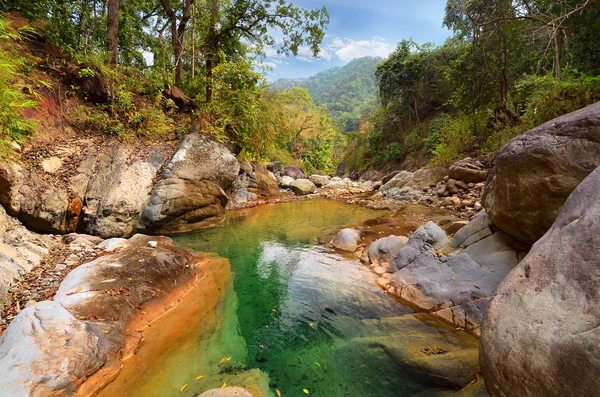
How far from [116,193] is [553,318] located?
29.8 ft

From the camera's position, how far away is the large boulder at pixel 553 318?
1773mm

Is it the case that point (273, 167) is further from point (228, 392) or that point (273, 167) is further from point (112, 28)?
point (228, 392)

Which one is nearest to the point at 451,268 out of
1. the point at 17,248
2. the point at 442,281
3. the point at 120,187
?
the point at 442,281

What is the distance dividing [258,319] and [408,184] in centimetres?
1280

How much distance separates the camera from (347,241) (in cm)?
711

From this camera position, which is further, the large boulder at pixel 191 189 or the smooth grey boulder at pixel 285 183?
the smooth grey boulder at pixel 285 183

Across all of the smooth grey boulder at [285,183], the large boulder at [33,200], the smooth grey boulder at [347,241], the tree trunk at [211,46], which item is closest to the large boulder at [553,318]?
the smooth grey boulder at [347,241]

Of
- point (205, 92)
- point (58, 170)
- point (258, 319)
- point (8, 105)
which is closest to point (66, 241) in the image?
point (58, 170)

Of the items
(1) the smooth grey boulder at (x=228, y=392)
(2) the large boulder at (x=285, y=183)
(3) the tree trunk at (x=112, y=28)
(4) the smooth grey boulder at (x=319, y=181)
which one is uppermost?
(3) the tree trunk at (x=112, y=28)

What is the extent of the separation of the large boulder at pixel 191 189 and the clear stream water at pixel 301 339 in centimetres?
310

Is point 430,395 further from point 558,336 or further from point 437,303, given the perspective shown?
point 437,303

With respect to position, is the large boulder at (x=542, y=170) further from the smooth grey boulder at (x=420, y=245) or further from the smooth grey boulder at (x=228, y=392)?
the smooth grey boulder at (x=228, y=392)

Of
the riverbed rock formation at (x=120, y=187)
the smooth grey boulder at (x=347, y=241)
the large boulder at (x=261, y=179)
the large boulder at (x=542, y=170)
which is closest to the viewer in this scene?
the large boulder at (x=542, y=170)

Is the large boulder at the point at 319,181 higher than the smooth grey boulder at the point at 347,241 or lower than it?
higher
